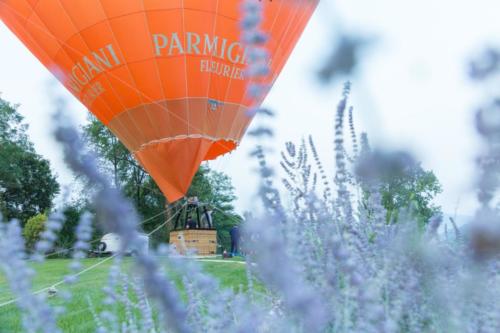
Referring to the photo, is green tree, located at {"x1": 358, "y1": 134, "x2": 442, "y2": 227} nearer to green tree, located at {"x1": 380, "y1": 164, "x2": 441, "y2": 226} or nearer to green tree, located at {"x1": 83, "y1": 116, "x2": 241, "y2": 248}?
green tree, located at {"x1": 380, "y1": 164, "x2": 441, "y2": 226}

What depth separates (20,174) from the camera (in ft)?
92.5

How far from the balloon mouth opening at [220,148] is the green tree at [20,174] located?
1929cm

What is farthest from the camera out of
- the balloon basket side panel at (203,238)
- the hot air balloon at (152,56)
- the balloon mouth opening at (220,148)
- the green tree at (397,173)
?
the balloon basket side panel at (203,238)

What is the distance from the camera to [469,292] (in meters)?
0.92

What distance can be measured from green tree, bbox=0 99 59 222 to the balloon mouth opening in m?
19.3

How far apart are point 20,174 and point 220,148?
20.8 meters

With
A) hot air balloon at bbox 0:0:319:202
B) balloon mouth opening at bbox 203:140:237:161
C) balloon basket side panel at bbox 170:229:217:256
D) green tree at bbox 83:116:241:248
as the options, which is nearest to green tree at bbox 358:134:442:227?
hot air balloon at bbox 0:0:319:202

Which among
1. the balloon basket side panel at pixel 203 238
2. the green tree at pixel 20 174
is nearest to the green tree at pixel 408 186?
the balloon basket side panel at pixel 203 238

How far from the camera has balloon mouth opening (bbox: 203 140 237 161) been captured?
10.5 meters

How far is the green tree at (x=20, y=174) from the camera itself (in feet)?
91.4

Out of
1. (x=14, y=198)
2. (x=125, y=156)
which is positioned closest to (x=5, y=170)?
(x=14, y=198)

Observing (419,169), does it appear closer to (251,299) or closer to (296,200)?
(296,200)

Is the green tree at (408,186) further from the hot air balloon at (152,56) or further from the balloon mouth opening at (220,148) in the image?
the balloon mouth opening at (220,148)

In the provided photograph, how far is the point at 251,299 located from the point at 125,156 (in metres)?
28.3
